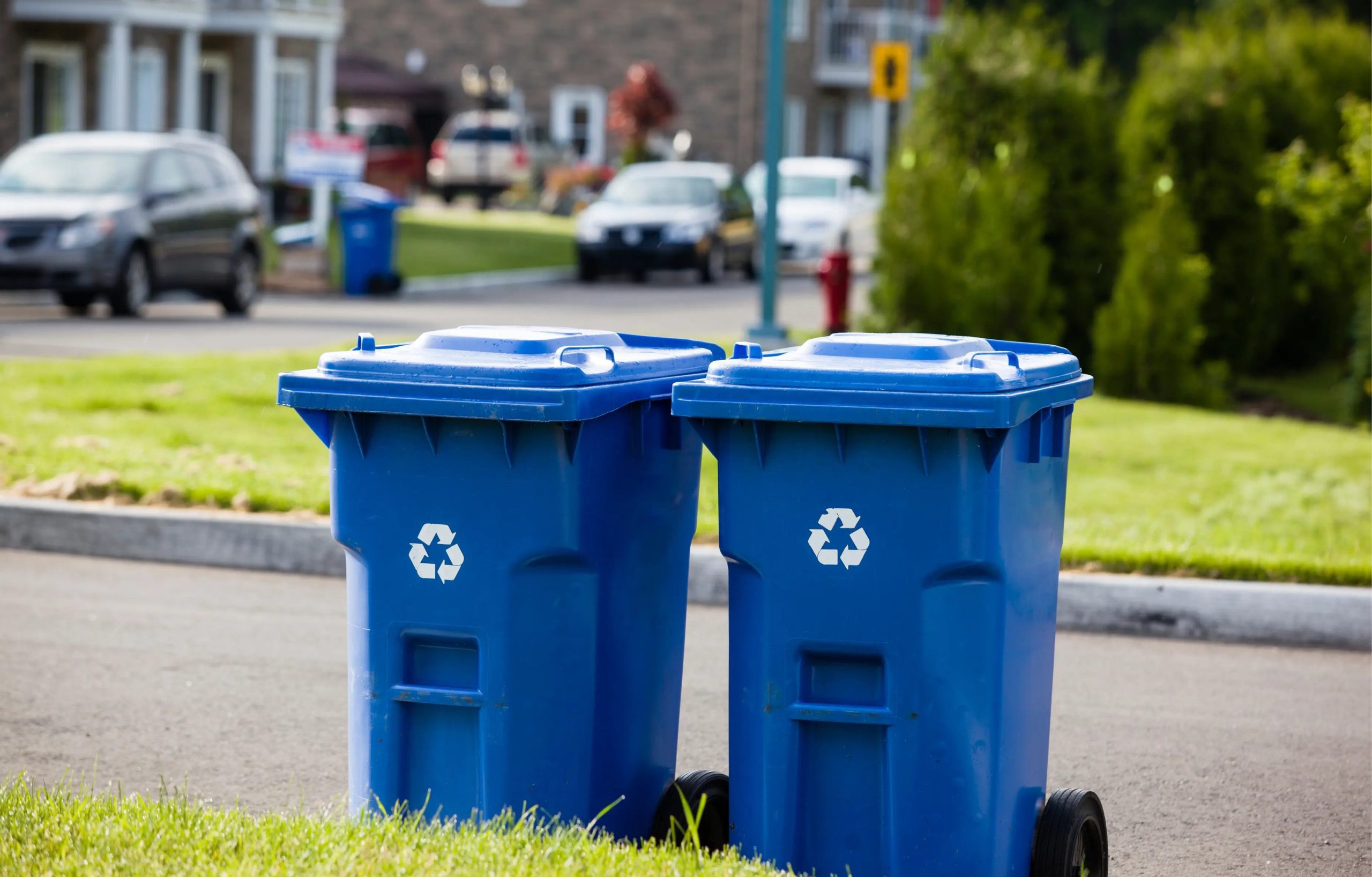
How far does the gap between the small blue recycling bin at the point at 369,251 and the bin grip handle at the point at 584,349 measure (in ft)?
59.7

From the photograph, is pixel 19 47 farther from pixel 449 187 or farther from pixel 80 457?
pixel 80 457

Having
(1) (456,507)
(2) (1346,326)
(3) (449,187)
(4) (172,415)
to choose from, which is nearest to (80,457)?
(4) (172,415)

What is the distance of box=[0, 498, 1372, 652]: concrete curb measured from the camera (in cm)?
751

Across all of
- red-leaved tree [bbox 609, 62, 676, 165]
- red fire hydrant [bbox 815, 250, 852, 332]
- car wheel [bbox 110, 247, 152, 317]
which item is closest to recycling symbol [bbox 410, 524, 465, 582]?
red fire hydrant [bbox 815, 250, 852, 332]

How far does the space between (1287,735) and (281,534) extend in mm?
4275

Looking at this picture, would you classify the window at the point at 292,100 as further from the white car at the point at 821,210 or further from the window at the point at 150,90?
the white car at the point at 821,210

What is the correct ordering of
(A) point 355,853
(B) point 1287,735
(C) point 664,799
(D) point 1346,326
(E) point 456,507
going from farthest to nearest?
(D) point 1346,326, (B) point 1287,735, (C) point 664,799, (E) point 456,507, (A) point 355,853

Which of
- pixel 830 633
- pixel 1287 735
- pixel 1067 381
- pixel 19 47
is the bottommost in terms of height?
pixel 1287 735

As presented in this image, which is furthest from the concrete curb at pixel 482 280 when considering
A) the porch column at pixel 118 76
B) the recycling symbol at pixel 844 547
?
the recycling symbol at pixel 844 547

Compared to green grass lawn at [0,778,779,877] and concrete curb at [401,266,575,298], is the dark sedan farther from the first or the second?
green grass lawn at [0,778,779,877]

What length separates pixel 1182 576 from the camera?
26.0 ft

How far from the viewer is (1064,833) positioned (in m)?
4.19

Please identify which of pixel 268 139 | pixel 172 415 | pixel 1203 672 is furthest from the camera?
pixel 268 139

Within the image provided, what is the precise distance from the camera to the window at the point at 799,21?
155 feet
